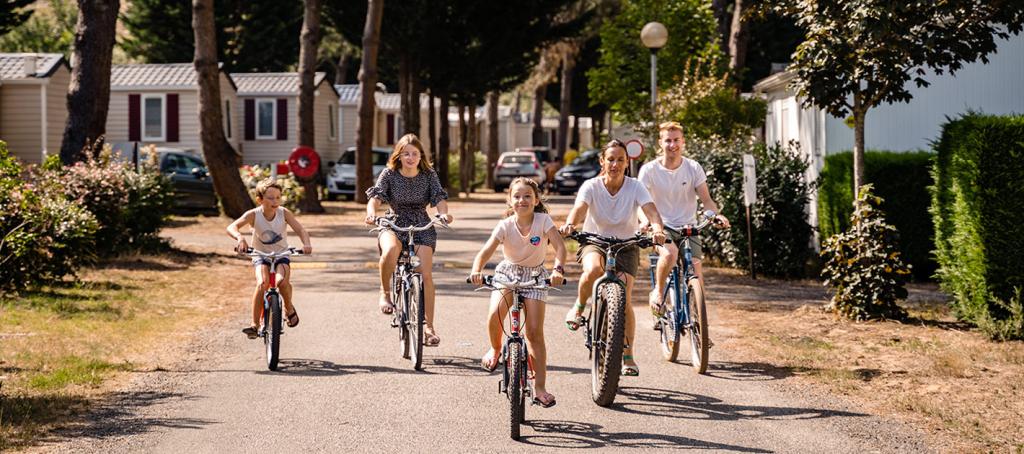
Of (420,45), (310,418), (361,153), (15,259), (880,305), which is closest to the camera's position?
(310,418)

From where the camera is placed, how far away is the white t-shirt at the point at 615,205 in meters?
8.48

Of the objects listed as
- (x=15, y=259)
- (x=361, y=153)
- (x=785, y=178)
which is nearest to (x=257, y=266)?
(x=15, y=259)

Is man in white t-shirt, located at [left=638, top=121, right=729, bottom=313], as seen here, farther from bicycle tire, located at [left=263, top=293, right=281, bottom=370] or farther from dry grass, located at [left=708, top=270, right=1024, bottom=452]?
bicycle tire, located at [left=263, top=293, right=281, bottom=370]

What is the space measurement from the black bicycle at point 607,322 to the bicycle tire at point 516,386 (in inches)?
29.8

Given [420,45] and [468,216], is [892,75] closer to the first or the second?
[468,216]

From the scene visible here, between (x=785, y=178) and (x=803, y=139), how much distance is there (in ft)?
18.0

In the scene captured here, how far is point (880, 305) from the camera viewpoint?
12.1 metres

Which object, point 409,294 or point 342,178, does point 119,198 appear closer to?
point 409,294

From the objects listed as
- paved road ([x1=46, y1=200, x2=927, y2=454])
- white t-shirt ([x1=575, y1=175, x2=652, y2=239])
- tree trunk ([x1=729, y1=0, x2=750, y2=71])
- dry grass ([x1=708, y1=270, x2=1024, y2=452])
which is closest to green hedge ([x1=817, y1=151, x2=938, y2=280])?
dry grass ([x1=708, y1=270, x2=1024, y2=452])

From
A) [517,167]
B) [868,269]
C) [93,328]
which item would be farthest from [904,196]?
[517,167]

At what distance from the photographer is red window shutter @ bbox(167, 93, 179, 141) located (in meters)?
42.6

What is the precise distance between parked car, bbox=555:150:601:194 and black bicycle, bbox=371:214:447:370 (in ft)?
121

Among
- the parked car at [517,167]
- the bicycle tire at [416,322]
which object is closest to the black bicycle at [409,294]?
the bicycle tire at [416,322]

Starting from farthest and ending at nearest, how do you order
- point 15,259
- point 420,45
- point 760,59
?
1. point 760,59
2. point 420,45
3. point 15,259
